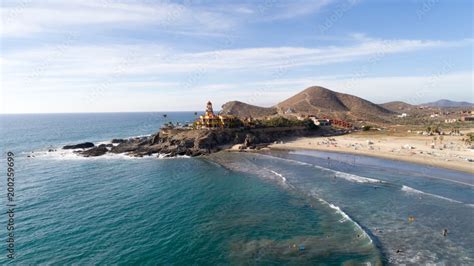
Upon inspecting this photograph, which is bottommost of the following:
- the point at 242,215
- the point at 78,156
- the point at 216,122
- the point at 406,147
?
the point at 242,215

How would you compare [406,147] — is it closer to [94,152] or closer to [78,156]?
[94,152]

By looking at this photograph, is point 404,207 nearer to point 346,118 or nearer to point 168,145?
point 168,145

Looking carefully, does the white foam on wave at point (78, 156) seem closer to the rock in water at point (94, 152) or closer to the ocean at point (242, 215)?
the rock in water at point (94, 152)

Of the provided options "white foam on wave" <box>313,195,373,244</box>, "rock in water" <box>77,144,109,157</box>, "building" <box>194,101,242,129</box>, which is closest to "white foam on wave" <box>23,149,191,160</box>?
"rock in water" <box>77,144,109,157</box>

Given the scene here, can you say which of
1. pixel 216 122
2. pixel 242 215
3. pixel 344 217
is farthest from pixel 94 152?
pixel 344 217

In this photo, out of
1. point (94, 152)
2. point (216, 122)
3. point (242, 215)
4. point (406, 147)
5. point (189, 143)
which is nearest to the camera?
point (242, 215)

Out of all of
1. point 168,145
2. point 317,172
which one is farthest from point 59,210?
point 168,145

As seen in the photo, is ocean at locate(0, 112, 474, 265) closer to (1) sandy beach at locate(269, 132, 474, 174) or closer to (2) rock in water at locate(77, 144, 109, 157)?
(1) sandy beach at locate(269, 132, 474, 174)
